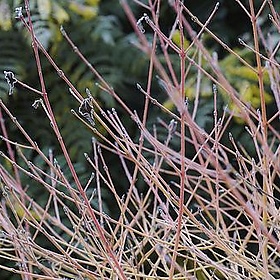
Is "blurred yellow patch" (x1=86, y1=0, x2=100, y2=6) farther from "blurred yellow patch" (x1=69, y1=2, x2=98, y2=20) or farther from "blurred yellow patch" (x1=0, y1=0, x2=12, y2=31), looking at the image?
"blurred yellow patch" (x1=0, y1=0, x2=12, y2=31)

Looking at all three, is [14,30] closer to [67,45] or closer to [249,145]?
[67,45]

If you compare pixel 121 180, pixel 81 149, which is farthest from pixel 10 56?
pixel 121 180

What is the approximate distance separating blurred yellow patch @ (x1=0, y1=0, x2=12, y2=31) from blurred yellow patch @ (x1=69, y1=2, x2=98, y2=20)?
179 mm

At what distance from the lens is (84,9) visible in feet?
5.63

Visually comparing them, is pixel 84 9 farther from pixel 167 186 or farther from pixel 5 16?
pixel 167 186

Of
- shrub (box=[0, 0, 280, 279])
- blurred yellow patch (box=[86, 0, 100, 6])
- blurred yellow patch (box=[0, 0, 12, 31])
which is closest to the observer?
shrub (box=[0, 0, 280, 279])

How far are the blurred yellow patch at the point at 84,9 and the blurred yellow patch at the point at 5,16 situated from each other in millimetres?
179

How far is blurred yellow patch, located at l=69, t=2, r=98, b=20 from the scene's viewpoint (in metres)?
1.70

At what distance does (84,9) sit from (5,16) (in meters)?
0.22

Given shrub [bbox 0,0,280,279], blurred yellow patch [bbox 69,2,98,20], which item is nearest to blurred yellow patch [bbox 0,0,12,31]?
blurred yellow patch [bbox 69,2,98,20]

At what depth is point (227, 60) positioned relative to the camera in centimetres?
172

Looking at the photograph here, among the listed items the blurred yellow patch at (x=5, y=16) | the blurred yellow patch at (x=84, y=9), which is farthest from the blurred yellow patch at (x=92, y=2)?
the blurred yellow patch at (x=5, y=16)

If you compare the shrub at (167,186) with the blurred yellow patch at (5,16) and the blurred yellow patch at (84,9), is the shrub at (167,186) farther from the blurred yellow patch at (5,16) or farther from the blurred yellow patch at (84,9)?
the blurred yellow patch at (5,16)

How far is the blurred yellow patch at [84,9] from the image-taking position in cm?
170
